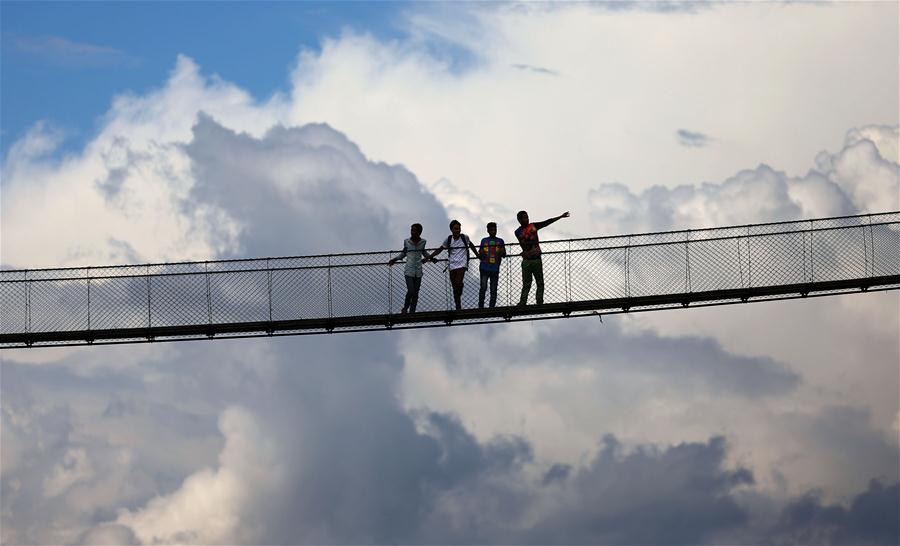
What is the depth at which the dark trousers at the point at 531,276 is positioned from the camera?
43281 mm

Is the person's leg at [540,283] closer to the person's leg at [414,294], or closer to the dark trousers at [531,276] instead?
the dark trousers at [531,276]

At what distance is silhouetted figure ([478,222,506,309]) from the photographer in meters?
42.8

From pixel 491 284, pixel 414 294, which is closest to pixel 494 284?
pixel 491 284

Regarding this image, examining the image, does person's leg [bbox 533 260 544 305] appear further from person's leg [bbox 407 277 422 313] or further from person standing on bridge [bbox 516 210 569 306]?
person's leg [bbox 407 277 422 313]

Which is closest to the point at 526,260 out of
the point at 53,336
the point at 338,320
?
the point at 338,320

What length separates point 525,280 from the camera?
142 ft

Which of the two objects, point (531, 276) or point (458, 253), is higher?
point (458, 253)

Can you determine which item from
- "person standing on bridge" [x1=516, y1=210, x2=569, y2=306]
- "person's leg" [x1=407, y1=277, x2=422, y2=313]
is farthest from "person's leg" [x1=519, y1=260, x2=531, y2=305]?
"person's leg" [x1=407, y1=277, x2=422, y2=313]

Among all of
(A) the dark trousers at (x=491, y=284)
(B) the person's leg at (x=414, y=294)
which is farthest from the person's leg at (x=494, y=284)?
(B) the person's leg at (x=414, y=294)

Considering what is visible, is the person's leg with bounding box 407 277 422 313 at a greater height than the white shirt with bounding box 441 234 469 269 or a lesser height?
lesser

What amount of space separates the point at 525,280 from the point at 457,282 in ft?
Answer: 5.71

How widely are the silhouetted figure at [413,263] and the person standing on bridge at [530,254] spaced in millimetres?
2525

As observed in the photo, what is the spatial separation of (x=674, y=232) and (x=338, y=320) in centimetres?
892

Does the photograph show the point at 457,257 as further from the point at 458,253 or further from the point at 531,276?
the point at 531,276
